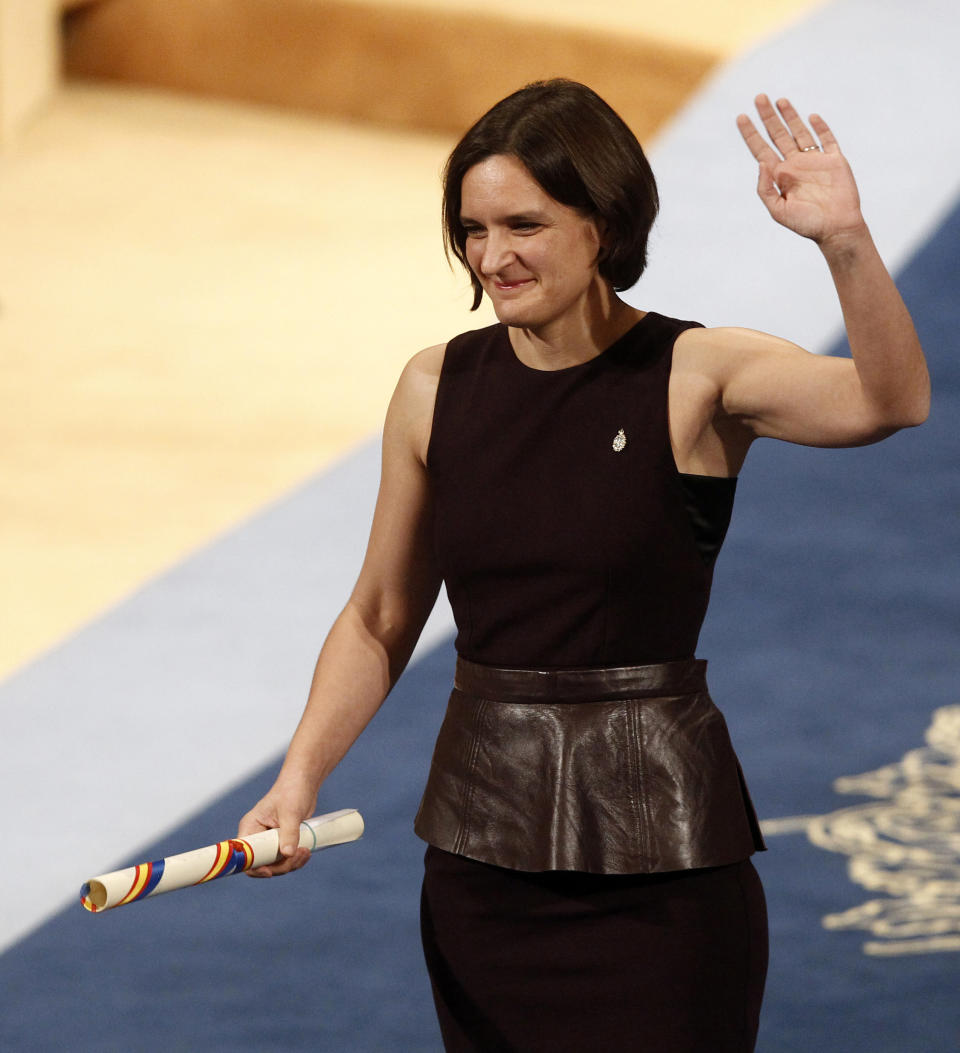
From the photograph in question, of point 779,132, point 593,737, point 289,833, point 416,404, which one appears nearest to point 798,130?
point 779,132

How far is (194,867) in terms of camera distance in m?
1.72

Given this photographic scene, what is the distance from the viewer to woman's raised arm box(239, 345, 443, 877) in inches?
73.8

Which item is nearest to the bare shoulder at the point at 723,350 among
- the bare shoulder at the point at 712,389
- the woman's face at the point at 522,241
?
the bare shoulder at the point at 712,389

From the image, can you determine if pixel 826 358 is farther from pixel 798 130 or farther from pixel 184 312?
pixel 184 312

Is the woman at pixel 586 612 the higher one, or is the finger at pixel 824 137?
the finger at pixel 824 137

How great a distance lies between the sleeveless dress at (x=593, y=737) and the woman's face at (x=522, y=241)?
88 mm

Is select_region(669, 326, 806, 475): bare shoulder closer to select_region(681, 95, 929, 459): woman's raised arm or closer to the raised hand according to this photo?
select_region(681, 95, 929, 459): woman's raised arm

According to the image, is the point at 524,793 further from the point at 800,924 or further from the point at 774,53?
the point at 774,53

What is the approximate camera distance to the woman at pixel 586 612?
173cm

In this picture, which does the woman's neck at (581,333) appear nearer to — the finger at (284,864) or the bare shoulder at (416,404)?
the bare shoulder at (416,404)

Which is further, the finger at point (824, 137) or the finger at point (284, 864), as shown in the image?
the finger at point (284, 864)

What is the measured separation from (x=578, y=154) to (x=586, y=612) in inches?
15.4

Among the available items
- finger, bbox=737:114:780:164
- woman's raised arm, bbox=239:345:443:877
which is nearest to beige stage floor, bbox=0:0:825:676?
woman's raised arm, bbox=239:345:443:877

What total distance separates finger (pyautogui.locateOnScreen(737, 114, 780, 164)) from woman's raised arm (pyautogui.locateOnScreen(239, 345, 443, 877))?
37 cm
